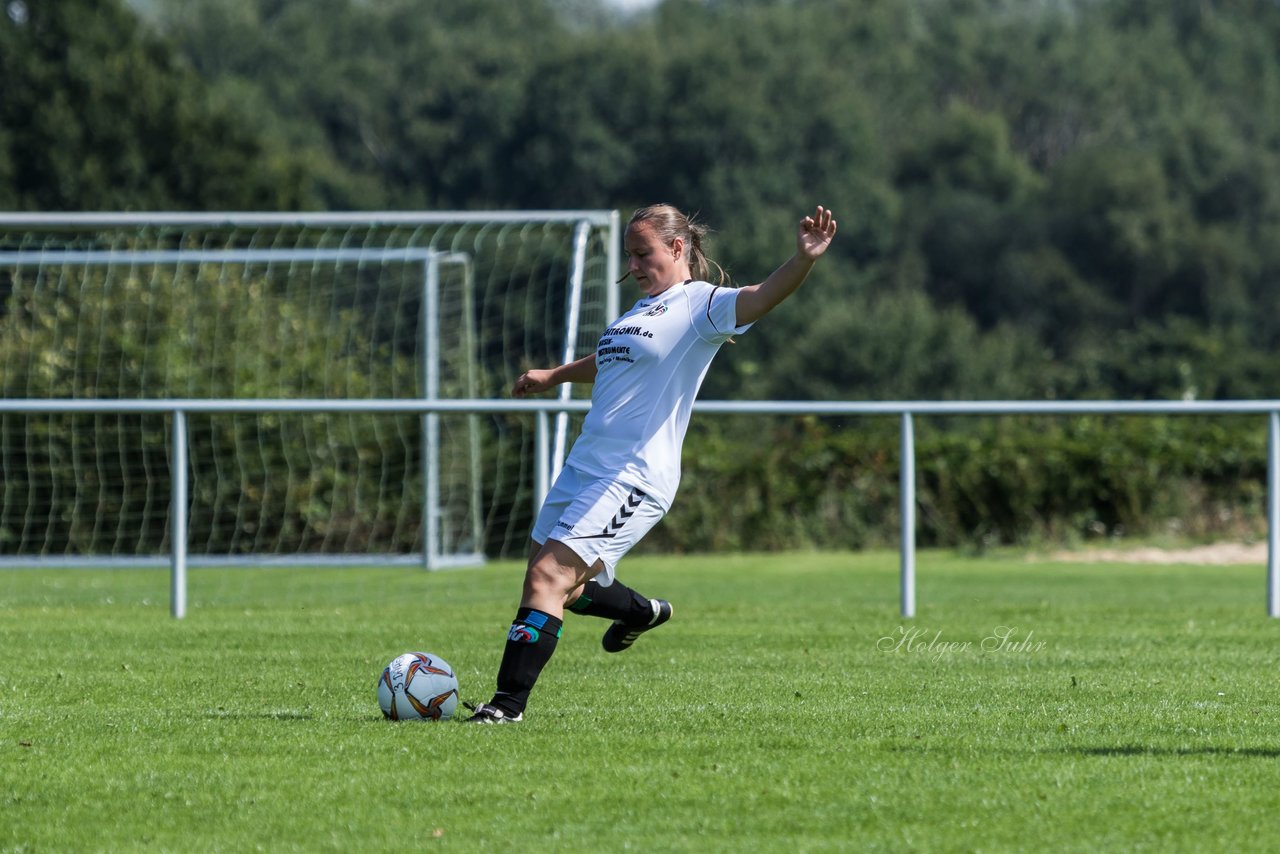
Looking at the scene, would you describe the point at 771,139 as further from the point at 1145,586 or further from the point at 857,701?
the point at 857,701

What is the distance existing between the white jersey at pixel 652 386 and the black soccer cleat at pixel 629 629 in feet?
2.60

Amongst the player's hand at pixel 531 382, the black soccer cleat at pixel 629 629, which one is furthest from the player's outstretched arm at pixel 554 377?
the black soccer cleat at pixel 629 629

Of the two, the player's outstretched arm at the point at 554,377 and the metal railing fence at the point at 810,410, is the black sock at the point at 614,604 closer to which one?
the player's outstretched arm at the point at 554,377

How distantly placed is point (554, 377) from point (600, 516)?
39.7 inches

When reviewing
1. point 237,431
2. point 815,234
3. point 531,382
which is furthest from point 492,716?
point 237,431

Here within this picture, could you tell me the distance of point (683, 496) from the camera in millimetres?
19141

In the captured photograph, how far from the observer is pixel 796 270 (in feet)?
19.9

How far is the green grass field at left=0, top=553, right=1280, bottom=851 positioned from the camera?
14.9ft

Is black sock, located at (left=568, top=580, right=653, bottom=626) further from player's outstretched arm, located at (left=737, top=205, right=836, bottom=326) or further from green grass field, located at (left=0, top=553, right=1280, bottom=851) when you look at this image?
player's outstretched arm, located at (left=737, top=205, right=836, bottom=326)

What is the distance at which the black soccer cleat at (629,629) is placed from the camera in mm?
7141

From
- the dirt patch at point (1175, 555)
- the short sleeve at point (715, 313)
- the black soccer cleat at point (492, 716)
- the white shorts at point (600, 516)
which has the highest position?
the short sleeve at point (715, 313)

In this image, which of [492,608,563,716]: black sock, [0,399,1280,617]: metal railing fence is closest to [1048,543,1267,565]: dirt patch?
[0,399,1280,617]: metal railing fence

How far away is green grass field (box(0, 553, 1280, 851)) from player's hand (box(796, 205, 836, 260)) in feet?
5.12

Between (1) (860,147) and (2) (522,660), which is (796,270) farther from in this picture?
(1) (860,147)
